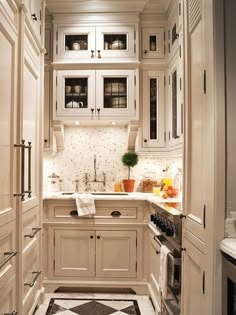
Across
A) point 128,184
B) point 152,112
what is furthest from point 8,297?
point 152,112

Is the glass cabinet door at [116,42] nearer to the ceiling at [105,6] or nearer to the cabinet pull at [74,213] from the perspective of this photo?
the ceiling at [105,6]

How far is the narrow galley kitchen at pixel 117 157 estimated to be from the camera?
154 centimetres

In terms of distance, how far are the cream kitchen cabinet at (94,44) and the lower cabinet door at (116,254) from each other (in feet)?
6.31

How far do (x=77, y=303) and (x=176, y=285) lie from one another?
1.40 metres

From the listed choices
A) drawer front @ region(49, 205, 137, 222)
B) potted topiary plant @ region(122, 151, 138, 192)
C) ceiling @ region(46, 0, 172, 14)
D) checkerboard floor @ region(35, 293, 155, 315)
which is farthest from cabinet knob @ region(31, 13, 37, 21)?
checkerboard floor @ region(35, 293, 155, 315)

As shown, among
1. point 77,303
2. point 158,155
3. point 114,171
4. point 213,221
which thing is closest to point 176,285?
point 213,221

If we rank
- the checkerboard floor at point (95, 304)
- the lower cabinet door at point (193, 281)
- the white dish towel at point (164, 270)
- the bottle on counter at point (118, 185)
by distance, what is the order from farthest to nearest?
the bottle on counter at point (118, 185) → the checkerboard floor at point (95, 304) → the white dish towel at point (164, 270) → the lower cabinet door at point (193, 281)

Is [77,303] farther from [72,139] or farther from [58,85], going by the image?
[58,85]

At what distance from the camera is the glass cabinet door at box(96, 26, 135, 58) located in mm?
3861

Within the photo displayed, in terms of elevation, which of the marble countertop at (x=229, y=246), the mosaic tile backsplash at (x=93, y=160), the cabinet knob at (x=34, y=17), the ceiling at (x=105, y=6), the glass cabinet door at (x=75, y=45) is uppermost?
the ceiling at (x=105, y=6)

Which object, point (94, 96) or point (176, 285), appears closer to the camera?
point (176, 285)

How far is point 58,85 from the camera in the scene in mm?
3869

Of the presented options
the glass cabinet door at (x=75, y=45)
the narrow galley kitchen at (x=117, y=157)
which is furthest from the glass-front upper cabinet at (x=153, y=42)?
the glass cabinet door at (x=75, y=45)

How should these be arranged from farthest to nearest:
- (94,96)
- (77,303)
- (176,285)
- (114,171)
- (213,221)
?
(114,171), (94,96), (77,303), (176,285), (213,221)
